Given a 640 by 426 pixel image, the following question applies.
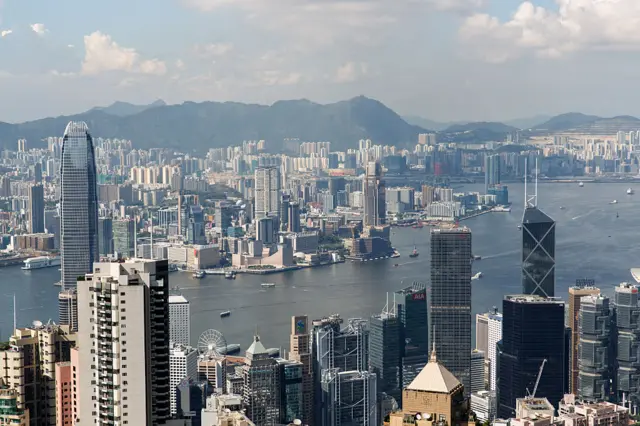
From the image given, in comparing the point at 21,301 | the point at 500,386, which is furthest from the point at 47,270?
the point at 500,386

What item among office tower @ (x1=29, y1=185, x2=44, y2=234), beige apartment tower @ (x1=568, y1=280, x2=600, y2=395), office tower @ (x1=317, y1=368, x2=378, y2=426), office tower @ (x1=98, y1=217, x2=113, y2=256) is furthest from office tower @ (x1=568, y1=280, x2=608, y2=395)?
office tower @ (x1=29, y1=185, x2=44, y2=234)

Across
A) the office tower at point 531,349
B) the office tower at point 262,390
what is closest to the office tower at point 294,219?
the office tower at point 531,349

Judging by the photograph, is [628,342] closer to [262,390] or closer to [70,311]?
[262,390]

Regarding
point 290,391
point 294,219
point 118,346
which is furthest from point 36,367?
point 294,219

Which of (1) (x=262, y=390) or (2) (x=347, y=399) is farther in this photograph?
(2) (x=347, y=399)

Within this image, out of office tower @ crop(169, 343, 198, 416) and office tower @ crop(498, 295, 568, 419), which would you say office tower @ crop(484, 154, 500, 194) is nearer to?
office tower @ crop(498, 295, 568, 419)
